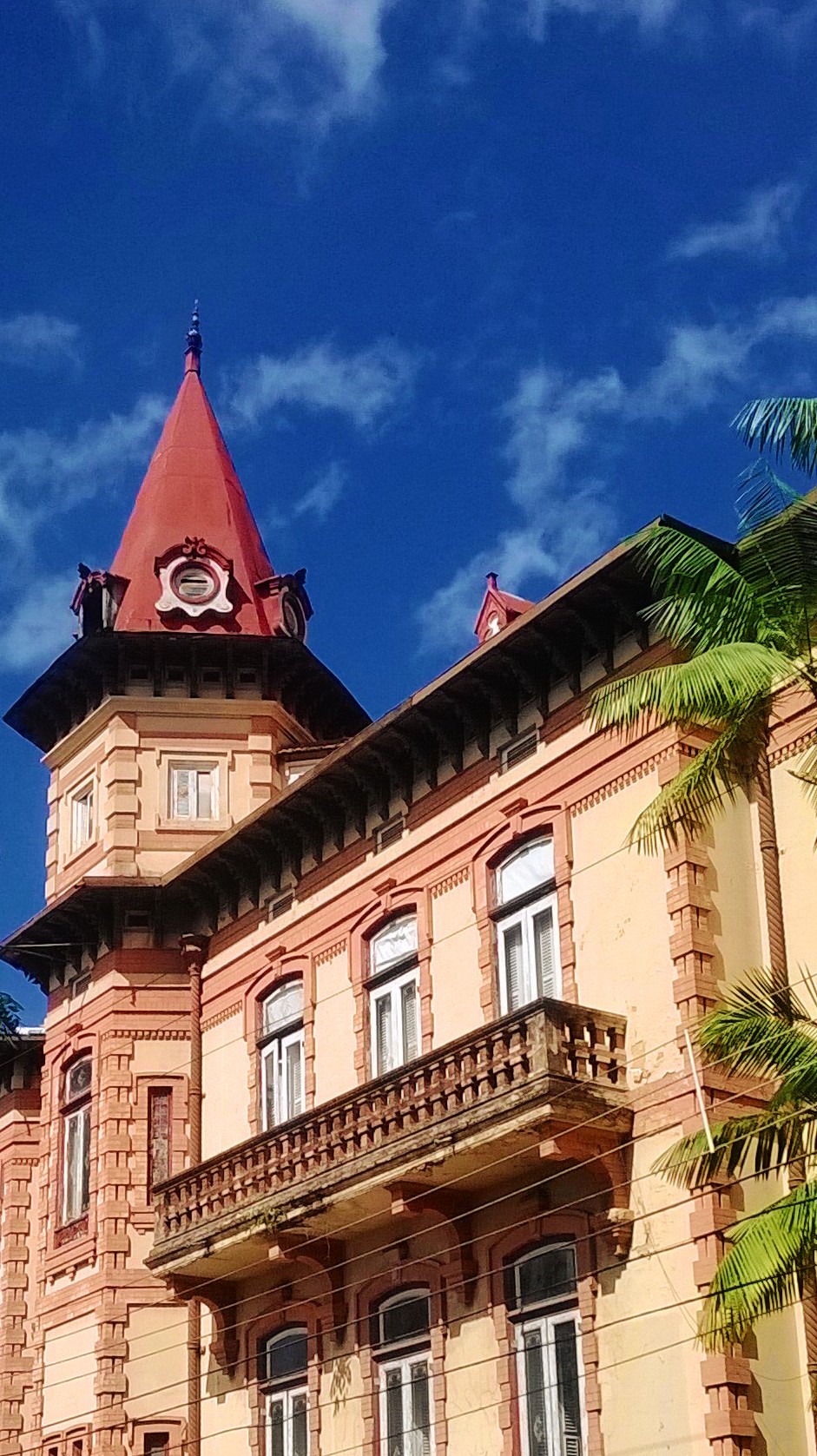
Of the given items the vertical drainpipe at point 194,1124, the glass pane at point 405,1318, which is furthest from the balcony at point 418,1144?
the vertical drainpipe at point 194,1124

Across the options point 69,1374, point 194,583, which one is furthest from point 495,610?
point 69,1374

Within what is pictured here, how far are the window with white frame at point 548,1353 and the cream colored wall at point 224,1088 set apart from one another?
291 inches

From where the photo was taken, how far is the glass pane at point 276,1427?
95.2 ft

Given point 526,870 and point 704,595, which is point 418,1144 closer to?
point 526,870

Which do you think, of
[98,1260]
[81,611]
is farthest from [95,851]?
[98,1260]

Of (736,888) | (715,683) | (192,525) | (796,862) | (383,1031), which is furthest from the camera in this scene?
(192,525)

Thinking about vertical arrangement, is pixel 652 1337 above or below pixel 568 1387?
above

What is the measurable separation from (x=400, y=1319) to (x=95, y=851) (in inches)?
447

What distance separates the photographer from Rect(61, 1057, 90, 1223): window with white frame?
33.8 meters

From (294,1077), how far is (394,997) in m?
2.77

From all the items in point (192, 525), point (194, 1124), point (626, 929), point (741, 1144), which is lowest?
point (741, 1144)

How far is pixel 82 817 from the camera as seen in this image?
121 feet

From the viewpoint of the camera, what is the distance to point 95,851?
35.8m

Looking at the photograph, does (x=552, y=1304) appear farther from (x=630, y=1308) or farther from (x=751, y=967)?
(x=751, y=967)
